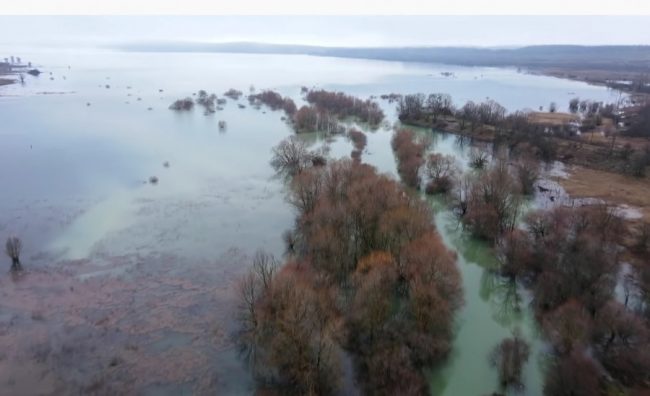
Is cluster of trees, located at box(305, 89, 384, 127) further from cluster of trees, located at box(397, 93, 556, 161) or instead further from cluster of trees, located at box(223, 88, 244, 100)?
cluster of trees, located at box(223, 88, 244, 100)

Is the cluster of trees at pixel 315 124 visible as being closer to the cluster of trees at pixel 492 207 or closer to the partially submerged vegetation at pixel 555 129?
the partially submerged vegetation at pixel 555 129

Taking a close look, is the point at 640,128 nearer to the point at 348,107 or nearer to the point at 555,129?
the point at 555,129

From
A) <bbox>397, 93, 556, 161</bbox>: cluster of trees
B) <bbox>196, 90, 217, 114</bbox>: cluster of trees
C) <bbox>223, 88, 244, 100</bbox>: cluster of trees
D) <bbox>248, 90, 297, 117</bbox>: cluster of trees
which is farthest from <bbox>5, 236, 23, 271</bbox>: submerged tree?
<bbox>223, 88, 244, 100</bbox>: cluster of trees

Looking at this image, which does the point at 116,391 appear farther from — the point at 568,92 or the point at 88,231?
the point at 568,92

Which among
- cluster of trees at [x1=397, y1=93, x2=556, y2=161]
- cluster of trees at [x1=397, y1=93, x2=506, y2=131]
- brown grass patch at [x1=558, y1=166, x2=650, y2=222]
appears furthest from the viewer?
cluster of trees at [x1=397, y1=93, x2=506, y2=131]

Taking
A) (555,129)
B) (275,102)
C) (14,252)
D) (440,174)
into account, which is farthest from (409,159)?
(275,102)

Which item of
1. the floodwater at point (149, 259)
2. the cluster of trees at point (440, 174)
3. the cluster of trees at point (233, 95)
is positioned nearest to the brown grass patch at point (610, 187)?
the cluster of trees at point (440, 174)
